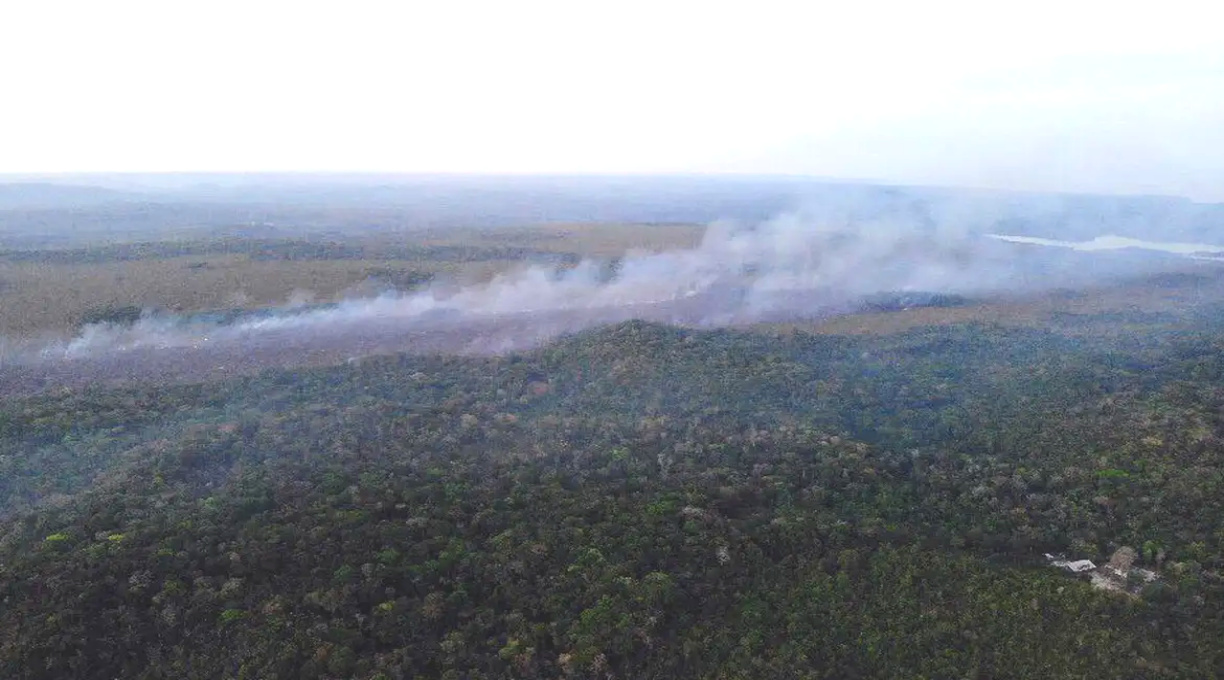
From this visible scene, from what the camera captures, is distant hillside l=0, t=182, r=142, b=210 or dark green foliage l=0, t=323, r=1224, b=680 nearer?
dark green foliage l=0, t=323, r=1224, b=680

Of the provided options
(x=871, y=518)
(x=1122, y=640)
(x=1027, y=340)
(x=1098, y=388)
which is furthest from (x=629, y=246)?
(x=1122, y=640)

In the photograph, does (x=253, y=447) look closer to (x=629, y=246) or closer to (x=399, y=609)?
(x=399, y=609)

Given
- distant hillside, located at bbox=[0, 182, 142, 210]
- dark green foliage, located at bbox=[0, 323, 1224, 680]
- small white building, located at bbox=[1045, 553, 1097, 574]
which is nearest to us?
dark green foliage, located at bbox=[0, 323, 1224, 680]

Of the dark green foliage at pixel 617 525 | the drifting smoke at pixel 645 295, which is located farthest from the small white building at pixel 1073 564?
the drifting smoke at pixel 645 295

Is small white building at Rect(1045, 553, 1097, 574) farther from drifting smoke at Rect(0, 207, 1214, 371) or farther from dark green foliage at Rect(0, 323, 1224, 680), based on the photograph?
drifting smoke at Rect(0, 207, 1214, 371)

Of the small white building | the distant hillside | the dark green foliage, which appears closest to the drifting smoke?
the dark green foliage

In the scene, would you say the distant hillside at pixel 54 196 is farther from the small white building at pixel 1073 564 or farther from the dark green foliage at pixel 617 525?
the small white building at pixel 1073 564
